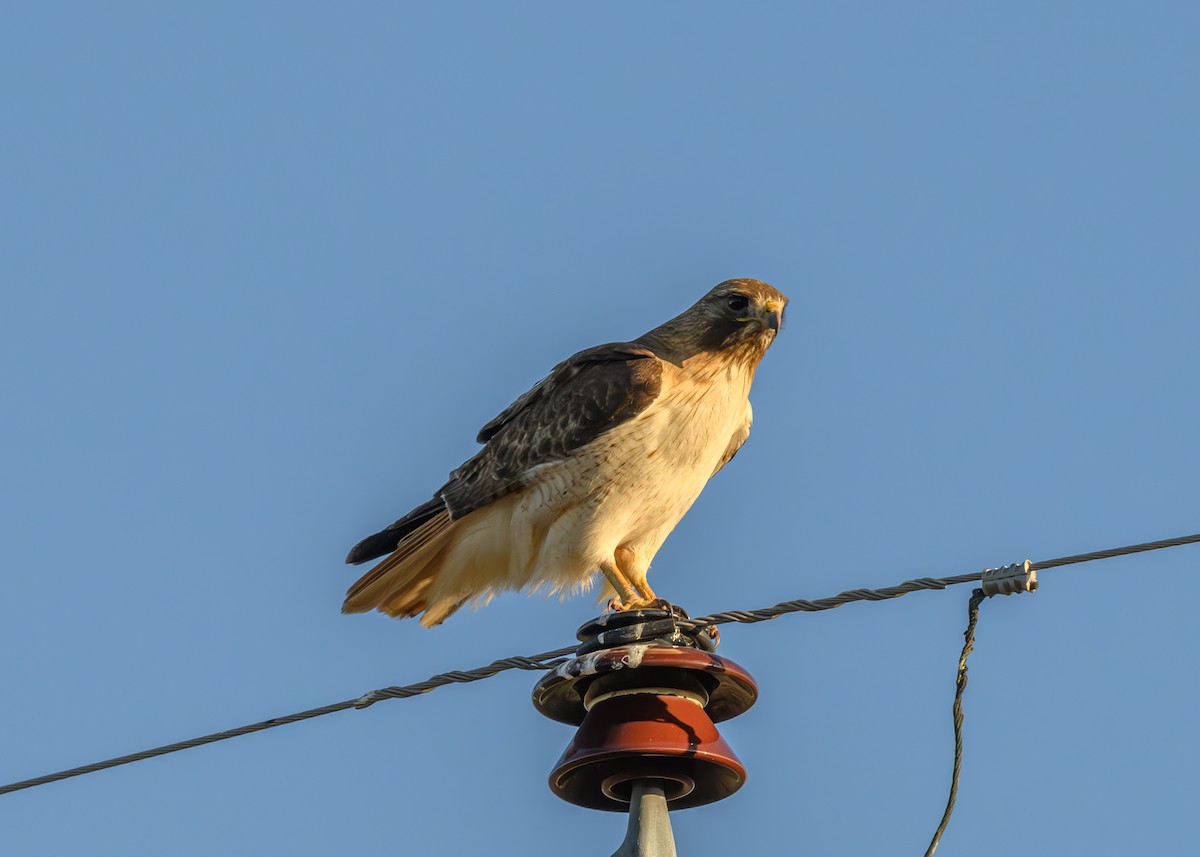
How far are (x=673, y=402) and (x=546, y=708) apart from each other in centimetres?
251

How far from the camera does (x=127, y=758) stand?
16.5 feet

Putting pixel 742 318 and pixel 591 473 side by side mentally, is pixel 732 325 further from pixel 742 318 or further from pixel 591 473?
pixel 591 473

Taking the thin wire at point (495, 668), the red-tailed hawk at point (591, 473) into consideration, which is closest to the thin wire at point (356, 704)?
the thin wire at point (495, 668)

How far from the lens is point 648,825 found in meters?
4.73

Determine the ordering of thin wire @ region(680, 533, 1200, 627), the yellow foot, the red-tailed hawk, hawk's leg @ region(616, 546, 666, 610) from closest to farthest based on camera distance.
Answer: thin wire @ region(680, 533, 1200, 627)
the yellow foot
the red-tailed hawk
hawk's leg @ region(616, 546, 666, 610)

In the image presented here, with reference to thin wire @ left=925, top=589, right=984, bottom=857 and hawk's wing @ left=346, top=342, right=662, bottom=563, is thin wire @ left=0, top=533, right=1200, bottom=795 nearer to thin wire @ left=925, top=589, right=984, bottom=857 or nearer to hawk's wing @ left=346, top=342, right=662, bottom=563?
thin wire @ left=925, top=589, right=984, bottom=857

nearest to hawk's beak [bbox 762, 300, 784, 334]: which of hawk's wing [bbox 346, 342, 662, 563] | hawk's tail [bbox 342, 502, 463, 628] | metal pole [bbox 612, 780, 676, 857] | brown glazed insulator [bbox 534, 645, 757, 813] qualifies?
hawk's wing [bbox 346, 342, 662, 563]

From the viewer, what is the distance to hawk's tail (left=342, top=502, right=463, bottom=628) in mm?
7953

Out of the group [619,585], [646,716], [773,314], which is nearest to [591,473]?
[619,585]

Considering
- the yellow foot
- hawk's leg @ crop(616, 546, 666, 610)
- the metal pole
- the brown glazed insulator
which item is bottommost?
the metal pole

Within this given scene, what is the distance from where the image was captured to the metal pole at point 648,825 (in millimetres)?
4586

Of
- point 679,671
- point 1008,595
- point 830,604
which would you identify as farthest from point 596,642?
point 1008,595

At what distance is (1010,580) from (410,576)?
13.5 feet

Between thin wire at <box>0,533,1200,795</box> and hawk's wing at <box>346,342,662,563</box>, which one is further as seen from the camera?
hawk's wing at <box>346,342,662,563</box>
